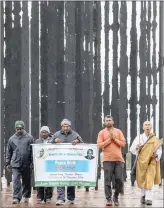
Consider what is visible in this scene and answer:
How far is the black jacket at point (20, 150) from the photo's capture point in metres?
10.5

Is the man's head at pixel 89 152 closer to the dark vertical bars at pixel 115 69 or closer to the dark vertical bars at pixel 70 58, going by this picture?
the dark vertical bars at pixel 70 58

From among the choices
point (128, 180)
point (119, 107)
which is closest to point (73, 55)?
point (119, 107)

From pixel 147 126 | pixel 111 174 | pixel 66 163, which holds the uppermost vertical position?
pixel 147 126

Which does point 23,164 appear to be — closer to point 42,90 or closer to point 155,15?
point 42,90

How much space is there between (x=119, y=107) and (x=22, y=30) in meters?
2.60

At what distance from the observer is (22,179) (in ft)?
35.3

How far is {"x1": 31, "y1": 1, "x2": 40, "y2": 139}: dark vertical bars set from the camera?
44.2 feet

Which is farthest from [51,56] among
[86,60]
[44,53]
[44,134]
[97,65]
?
[44,134]

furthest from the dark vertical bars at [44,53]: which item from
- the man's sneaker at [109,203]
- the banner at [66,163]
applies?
the man's sneaker at [109,203]

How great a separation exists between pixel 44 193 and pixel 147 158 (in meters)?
1.81

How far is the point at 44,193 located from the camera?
1079cm

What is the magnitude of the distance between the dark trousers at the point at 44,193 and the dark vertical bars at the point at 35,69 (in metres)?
2.99

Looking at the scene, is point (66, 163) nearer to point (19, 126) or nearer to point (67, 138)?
point (67, 138)

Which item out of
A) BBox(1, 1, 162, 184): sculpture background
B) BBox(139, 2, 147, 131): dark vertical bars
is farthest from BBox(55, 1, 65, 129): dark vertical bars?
BBox(139, 2, 147, 131): dark vertical bars
